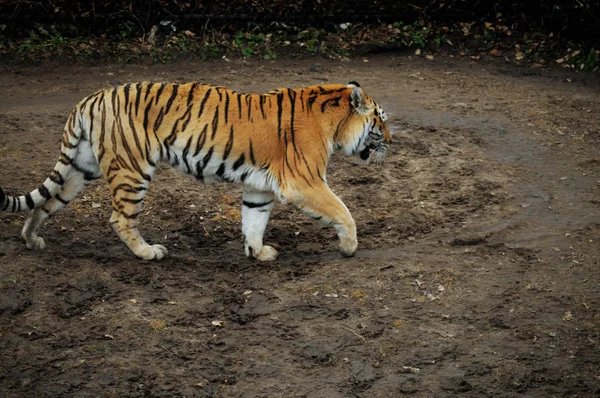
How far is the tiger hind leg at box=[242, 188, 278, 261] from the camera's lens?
5863 mm

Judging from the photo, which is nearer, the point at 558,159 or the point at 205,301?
the point at 205,301

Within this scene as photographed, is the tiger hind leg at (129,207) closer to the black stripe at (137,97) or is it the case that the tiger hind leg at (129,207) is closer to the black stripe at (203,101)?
the black stripe at (137,97)

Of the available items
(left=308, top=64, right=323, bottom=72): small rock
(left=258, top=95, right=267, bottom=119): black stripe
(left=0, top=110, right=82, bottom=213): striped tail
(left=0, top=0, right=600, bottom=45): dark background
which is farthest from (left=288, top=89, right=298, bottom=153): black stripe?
(left=0, top=0, right=600, bottom=45): dark background

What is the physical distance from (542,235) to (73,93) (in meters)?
5.67

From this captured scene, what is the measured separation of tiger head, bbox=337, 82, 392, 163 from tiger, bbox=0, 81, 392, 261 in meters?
0.01

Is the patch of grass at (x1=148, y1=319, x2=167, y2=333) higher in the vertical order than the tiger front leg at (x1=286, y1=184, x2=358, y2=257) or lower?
lower

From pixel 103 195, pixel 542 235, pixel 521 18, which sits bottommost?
pixel 103 195

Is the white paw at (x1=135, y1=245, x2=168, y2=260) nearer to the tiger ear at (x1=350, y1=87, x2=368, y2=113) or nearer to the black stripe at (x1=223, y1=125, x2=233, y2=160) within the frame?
the black stripe at (x1=223, y1=125, x2=233, y2=160)

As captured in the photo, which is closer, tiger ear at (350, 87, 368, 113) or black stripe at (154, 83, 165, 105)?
black stripe at (154, 83, 165, 105)

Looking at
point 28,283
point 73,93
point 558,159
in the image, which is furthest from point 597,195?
point 73,93

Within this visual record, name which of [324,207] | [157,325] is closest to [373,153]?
[324,207]

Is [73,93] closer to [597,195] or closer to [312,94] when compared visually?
[312,94]

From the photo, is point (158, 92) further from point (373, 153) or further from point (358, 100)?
point (373, 153)

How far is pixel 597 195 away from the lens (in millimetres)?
6785
